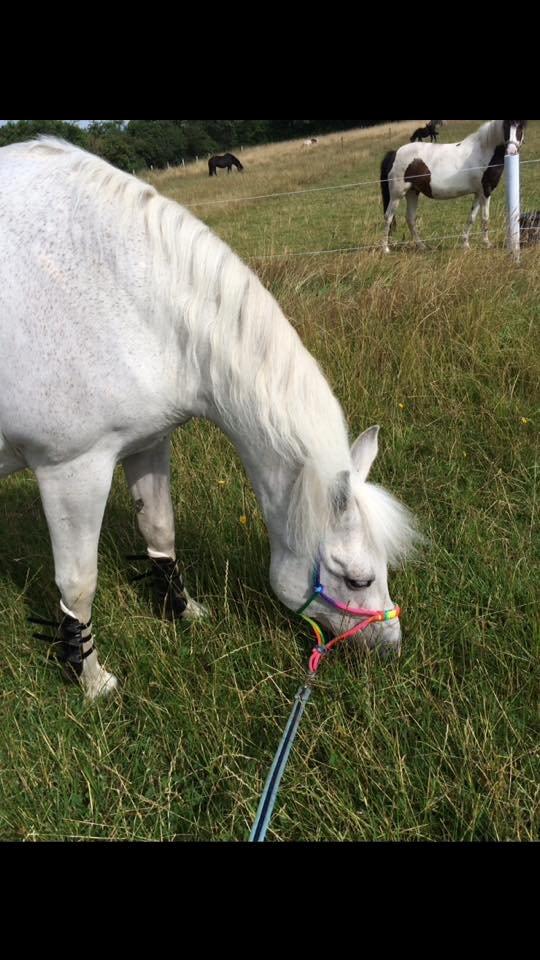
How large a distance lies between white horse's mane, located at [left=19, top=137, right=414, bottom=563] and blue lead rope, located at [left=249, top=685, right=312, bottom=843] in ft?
1.52

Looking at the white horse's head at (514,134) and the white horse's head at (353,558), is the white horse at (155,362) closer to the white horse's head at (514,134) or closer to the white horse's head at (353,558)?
the white horse's head at (353,558)

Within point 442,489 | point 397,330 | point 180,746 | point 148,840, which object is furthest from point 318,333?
point 148,840

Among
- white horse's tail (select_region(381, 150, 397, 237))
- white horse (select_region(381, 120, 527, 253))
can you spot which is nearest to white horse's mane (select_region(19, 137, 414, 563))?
white horse (select_region(381, 120, 527, 253))

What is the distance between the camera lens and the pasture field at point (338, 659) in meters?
1.80

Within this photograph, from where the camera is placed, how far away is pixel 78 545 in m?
2.26

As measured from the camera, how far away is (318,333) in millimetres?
4270

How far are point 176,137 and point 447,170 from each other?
25.9m

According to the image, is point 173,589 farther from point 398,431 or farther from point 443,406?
point 443,406

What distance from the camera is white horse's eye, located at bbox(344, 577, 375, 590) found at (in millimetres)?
2027

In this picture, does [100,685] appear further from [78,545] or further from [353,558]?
[353,558]

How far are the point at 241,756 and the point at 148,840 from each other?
341 millimetres

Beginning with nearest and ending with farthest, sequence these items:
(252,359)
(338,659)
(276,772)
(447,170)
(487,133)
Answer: (276,772) → (252,359) → (338,659) → (487,133) → (447,170)

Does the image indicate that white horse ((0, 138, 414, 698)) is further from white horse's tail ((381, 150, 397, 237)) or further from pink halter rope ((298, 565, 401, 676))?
white horse's tail ((381, 150, 397, 237))

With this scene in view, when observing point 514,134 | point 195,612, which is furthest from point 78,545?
point 514,134
